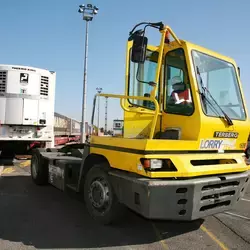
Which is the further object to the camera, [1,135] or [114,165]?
[1,135]

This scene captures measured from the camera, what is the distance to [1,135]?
12.0m

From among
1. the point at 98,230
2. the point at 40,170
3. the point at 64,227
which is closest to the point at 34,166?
the point at 40,170

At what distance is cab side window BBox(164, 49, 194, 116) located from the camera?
464 cm

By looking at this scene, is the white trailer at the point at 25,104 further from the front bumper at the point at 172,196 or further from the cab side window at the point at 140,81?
the front bumper at the point at 172,196

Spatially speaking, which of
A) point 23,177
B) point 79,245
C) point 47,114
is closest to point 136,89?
point 79,245

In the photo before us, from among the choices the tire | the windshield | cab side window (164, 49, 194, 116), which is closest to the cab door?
cab side window (164, 49, 194, 116)

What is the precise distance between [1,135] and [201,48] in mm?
9509

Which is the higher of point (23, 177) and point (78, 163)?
point (78, 163)

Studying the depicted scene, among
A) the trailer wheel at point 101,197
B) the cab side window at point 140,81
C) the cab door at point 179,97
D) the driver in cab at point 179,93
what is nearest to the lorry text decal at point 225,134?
the cab door at point 179,97

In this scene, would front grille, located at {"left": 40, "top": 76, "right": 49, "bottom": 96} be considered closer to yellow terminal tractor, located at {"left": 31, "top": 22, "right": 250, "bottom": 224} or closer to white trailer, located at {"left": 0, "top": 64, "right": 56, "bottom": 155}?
white trailer, located at {"left": 0, "top": 64, "right": 56, "bottom": 155}

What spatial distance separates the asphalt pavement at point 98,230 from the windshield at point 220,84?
185cm

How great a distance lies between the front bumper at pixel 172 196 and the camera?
389cm

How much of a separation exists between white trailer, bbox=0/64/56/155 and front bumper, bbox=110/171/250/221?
878cm

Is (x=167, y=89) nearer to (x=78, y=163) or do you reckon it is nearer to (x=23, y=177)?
(x=78, y=163)
